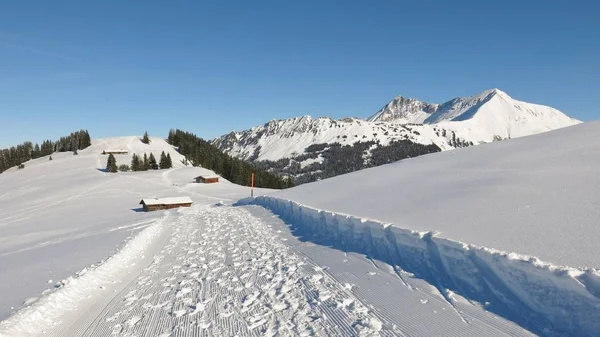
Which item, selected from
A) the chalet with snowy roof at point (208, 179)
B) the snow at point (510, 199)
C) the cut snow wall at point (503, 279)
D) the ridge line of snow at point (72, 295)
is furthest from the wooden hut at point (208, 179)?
the cut snow wall at point (503, 279)

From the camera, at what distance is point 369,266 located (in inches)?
331

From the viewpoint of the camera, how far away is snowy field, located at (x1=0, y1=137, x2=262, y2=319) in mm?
11773

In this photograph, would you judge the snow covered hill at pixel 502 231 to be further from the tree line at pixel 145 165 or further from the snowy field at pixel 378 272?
the tree line at pixel 145 165

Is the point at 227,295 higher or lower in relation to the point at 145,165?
lower

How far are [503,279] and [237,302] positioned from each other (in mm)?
4771

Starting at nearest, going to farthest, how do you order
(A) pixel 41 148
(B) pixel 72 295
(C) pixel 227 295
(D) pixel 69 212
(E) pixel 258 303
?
(E) pixel 258 303 < (C) pixel 227 295 < (B) pixel 72 295 < (D) pixel 69 212 < (A) pixel 41 148

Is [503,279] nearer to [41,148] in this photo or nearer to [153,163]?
[153,163]

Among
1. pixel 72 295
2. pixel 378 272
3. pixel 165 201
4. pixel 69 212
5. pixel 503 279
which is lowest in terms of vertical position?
pixel 69 212

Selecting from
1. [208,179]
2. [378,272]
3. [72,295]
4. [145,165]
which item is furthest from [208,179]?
[378,272]

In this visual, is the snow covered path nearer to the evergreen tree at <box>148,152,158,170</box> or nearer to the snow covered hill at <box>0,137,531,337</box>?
the snow covered hill at <box>0,137,531,337</box>

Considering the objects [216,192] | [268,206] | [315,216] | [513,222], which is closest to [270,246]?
[315,216]

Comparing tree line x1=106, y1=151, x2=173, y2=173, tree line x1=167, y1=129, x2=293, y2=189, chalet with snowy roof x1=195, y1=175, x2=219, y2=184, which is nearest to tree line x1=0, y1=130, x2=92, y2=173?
tree line x1=167, y1=129, x2=293, y2=189

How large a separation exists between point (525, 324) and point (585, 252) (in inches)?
71.6

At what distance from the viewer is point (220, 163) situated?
117 m
